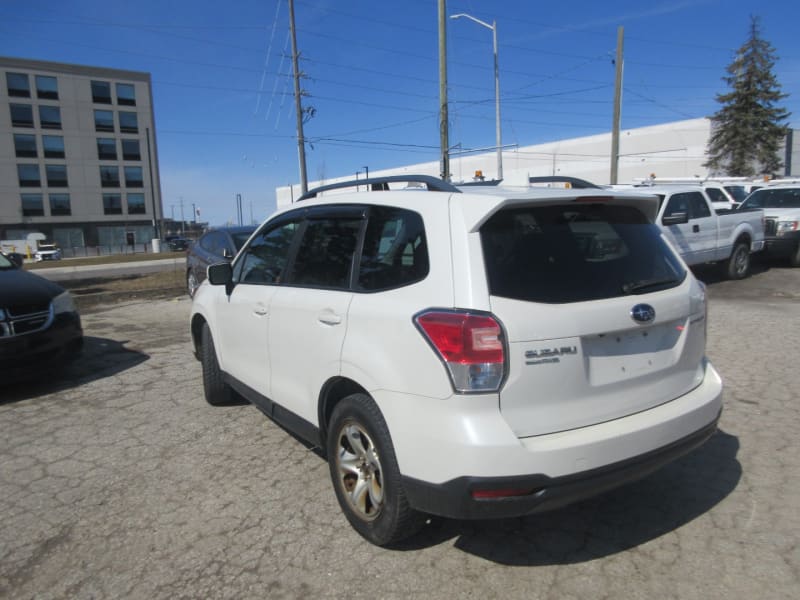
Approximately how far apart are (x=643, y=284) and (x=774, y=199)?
13.5 m

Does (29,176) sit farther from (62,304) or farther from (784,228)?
(784,228)

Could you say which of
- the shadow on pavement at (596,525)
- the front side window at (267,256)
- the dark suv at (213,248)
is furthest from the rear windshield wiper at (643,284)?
the dark suv at (213,248)

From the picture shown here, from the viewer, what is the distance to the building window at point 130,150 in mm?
61750

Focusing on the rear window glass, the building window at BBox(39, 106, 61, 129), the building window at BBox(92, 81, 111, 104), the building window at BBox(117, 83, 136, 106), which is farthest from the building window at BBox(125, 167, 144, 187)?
the rear window glass

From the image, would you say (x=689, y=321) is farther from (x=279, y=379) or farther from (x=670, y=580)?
(x=279, y=379)

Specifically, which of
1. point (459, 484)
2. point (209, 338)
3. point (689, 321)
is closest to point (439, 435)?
point (459, 484)

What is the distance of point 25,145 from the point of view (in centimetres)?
5688

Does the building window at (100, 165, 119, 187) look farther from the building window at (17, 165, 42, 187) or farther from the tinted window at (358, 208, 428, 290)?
the tinted window at (358, 208, 428, 290)

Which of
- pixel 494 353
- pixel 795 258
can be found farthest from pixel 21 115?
pixel 494 353

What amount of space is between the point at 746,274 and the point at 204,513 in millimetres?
12141

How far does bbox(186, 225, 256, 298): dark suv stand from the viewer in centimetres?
968

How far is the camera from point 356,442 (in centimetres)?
284

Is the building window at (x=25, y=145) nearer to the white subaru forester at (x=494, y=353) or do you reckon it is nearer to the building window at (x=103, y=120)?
the building window at (x=103, y=120)

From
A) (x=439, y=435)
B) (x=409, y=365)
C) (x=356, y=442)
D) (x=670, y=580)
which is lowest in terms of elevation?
(x=670, y=580)
